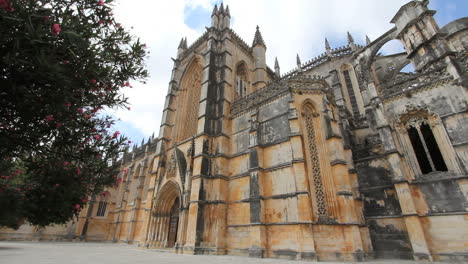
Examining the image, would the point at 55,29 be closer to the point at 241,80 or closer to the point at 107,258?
the point at 107,258

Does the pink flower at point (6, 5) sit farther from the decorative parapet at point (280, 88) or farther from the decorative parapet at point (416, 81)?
the decorative parapet at point (416, 81)

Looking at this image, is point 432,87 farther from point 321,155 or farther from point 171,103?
point 171,103

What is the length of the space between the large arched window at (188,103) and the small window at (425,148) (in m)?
15.0

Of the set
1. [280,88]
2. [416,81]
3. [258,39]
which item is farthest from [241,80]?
[416,81]

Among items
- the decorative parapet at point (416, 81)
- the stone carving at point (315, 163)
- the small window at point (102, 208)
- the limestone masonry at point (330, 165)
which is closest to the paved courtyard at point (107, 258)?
the limestone masonry at point (330, 165)

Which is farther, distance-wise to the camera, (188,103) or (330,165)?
(188,103)

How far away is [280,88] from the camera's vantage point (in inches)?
562

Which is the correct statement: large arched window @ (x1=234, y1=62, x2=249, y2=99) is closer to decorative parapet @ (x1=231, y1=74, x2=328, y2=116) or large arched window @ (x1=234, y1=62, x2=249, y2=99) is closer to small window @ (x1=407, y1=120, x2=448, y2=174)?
decorative parapet @ (x1=231, y1=74, x2=328, y2=116)

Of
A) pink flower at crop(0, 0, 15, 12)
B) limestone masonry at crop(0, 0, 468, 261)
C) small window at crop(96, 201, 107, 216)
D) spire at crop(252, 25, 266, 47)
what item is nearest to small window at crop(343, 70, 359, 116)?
limestone masonry at crop(0, 0, 468, 261)

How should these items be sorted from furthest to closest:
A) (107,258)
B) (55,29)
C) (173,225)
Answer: (173,225) → (107,258) → (55,29)

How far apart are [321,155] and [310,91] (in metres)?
4.12

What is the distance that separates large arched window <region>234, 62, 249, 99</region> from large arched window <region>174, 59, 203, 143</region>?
148 inches

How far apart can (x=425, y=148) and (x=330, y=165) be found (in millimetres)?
4979

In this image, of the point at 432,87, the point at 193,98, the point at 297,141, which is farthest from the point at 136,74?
the point at 193,98
